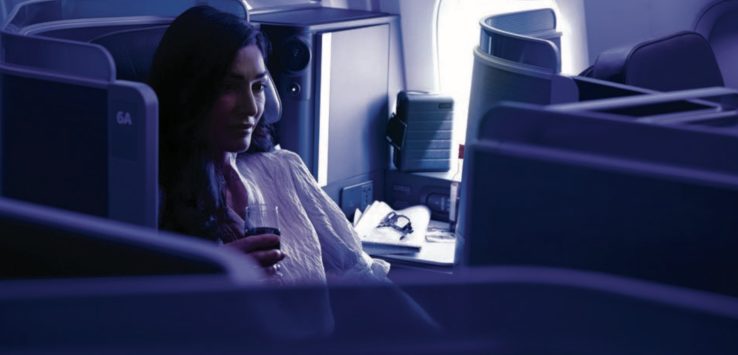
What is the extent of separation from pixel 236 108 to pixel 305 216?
0.34 metres

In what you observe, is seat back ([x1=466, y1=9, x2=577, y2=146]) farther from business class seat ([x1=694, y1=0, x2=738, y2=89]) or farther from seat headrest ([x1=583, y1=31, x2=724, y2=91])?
business class seat ([x1=694, y1=0, x2=738, y2=89])

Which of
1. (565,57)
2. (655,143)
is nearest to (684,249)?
(655,143)

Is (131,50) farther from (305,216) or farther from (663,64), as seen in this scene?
(663,64)

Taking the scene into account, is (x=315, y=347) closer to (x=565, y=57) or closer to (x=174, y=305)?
(x=174, y=305)

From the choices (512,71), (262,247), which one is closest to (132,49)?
(262,247)

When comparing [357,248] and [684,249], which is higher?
[684,249]

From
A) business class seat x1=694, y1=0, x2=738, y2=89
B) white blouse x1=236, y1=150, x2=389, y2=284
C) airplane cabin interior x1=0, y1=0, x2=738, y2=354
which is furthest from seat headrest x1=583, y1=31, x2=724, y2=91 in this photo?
business class seat x1=694, y1=0, x2=738, y2=89

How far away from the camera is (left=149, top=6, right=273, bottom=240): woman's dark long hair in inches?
82.9

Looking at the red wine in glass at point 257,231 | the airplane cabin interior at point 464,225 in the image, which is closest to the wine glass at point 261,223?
the red wine in glass at point 257,231

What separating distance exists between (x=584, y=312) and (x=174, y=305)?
0.25 metres

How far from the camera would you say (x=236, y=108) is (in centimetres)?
219

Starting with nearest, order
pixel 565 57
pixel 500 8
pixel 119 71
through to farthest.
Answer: pixel 119 71, pixel 565 57, pixel 500 8

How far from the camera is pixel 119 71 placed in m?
2.31

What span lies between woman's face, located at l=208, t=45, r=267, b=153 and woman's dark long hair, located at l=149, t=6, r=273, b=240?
0.06ft
